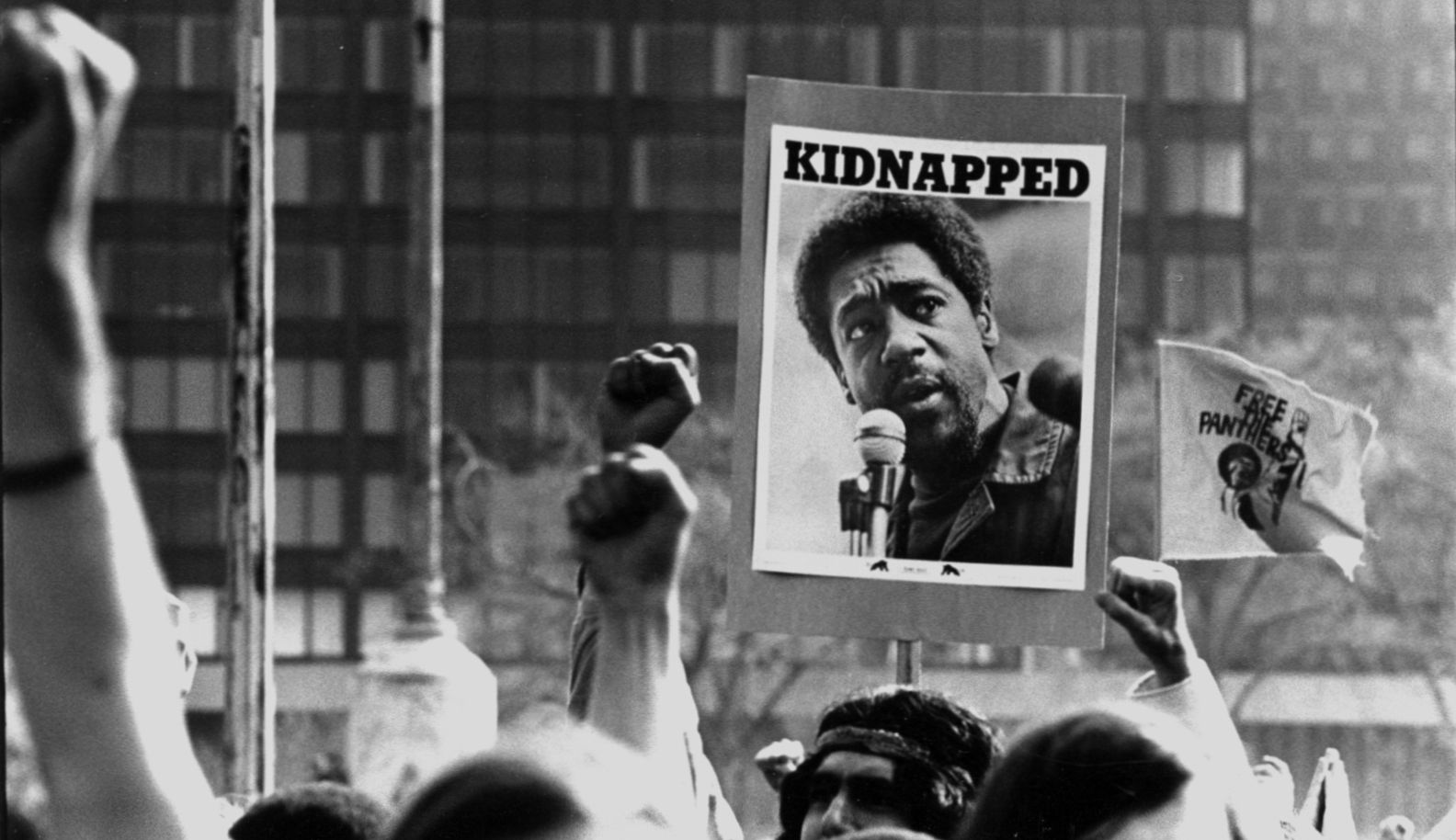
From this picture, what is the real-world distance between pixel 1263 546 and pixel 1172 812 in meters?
3.54

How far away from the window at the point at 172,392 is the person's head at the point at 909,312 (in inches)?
1588

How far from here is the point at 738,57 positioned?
4712 centimetres

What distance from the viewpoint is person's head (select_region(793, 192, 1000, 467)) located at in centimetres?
475

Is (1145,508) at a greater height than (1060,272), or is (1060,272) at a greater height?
(1060,272)

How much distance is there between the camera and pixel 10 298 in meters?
1.50

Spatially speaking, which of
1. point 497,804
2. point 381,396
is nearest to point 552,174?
point 381,396

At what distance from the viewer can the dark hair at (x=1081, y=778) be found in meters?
2.33

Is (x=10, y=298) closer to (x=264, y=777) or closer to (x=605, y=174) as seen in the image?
(x=264, y=777)

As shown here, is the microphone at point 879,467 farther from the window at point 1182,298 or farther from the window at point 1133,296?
the window at point 1182,298

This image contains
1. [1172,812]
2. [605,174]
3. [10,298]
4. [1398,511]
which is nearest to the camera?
[10,298]

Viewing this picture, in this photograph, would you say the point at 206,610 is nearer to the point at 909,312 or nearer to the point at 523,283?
the point at 523,283

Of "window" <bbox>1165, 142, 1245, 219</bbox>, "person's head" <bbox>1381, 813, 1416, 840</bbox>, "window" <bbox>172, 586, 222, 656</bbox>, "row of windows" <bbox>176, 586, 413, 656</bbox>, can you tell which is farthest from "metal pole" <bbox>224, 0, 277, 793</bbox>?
"window" <bbox>1165, 142, 1245, 219</bbox>

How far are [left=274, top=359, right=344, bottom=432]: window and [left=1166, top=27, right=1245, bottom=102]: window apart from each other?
45.5 ft

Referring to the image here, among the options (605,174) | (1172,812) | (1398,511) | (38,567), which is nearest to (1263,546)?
(1172,812)
